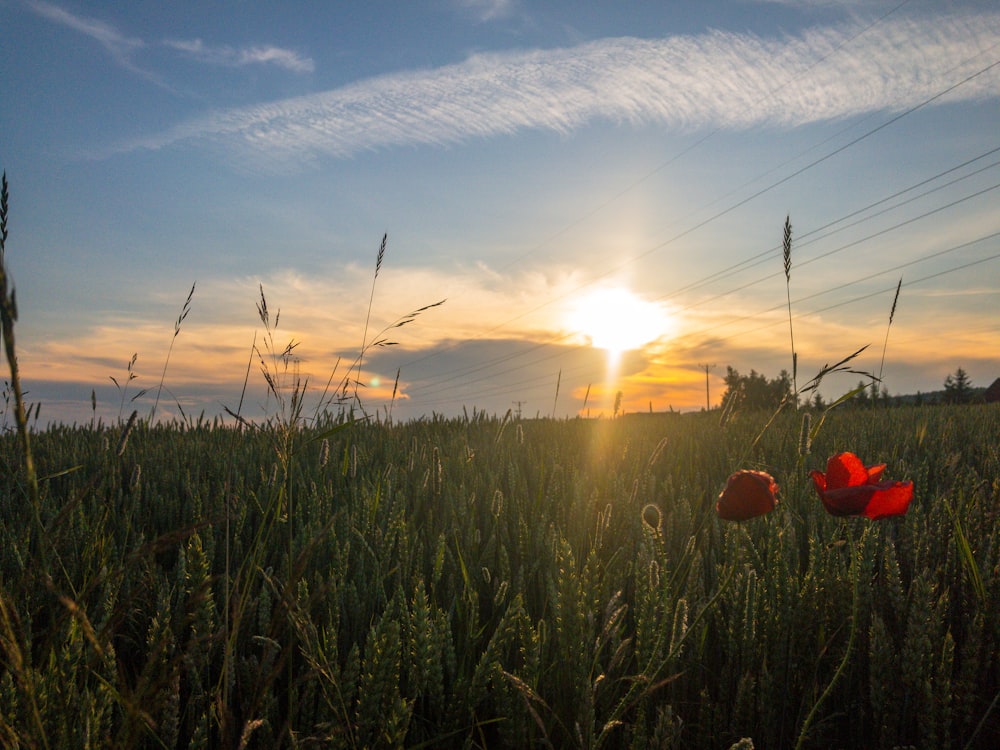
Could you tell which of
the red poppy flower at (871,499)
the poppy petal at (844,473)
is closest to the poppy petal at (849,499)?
the red poppy flower at (871,499)

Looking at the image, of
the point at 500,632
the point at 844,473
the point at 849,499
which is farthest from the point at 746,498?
the point at 500,632

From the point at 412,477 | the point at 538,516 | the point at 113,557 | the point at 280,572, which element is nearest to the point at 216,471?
the point at 412,477

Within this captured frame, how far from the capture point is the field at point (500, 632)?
3.59ft

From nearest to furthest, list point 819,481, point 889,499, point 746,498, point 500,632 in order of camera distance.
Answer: point 500,632
point 746,498
point 889,499
point 819,481

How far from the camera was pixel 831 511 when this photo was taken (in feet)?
5.22

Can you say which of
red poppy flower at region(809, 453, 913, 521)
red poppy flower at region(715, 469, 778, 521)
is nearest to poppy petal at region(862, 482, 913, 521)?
red poppy flower at region(809, 453, 913, 521)

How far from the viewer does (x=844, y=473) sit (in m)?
1.72

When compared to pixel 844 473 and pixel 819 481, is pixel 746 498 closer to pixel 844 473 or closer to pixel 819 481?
pixel 819 481

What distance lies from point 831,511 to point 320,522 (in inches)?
61.7

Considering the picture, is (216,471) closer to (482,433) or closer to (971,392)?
(482,433)

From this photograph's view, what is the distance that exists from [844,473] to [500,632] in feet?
3.37

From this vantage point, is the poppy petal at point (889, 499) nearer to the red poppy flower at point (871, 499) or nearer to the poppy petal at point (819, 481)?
the red poppy flower at point (871, 499)

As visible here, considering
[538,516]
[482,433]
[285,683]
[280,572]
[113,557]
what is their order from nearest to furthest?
[285,683] → [280,572] → [113,557] → [538,516] → [482,433]

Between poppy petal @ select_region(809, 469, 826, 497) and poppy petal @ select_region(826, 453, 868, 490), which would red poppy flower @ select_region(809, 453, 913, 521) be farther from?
poppy petal @ select_region(826, 453, 868, 490)
